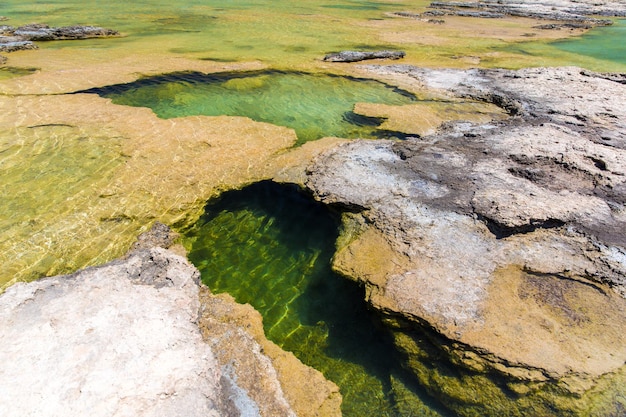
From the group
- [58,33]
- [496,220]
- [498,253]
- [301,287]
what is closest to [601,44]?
[496,220]

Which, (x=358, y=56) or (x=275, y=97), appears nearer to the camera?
(x=275, y=97)

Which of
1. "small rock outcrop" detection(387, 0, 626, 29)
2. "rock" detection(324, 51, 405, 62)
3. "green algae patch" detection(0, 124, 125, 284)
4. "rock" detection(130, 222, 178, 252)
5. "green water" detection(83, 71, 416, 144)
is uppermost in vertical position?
"small rock outcrop" detection(387, 0, 626, 29)

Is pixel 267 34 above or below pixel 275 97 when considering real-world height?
above

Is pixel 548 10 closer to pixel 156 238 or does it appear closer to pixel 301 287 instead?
pixel 301 287

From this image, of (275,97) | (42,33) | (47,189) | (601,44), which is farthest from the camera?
(601,44)

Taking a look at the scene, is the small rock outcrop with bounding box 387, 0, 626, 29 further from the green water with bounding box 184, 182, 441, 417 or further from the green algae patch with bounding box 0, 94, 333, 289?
the green water with bounding box 184, 182, 441, 417

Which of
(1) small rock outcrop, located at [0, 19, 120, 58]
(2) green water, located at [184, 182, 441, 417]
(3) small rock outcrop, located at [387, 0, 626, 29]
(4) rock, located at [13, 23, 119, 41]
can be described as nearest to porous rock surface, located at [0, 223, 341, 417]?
(2) green water, located at [184, 182, 441, 417]
